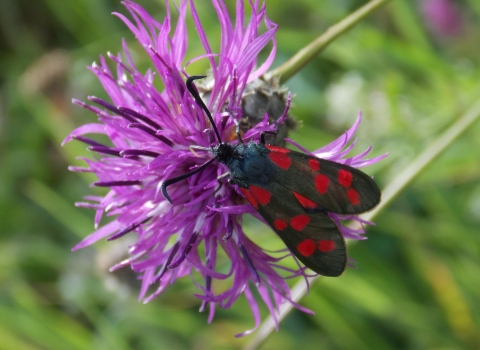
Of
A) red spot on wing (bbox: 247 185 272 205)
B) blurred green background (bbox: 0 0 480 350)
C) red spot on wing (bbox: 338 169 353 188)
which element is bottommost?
blurred green background (bbox: 0 0 480 350)

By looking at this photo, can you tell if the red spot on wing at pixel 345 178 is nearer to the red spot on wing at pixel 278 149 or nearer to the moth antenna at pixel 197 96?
the red spot on wing at pixel 278 149

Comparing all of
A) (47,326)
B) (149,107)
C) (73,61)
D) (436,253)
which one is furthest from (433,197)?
(73,61)

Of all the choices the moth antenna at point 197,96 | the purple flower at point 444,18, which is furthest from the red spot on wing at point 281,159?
the purple flower at point 444,18

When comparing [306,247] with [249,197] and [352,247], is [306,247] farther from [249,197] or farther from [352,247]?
[352,247]

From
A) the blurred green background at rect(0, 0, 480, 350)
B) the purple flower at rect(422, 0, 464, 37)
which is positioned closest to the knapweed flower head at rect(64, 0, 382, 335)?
the blurred green background at rect(0, 0, 480, 350)

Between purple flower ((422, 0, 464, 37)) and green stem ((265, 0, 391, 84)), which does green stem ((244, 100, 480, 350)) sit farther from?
purple flower ((422, 0, 464, 37))
